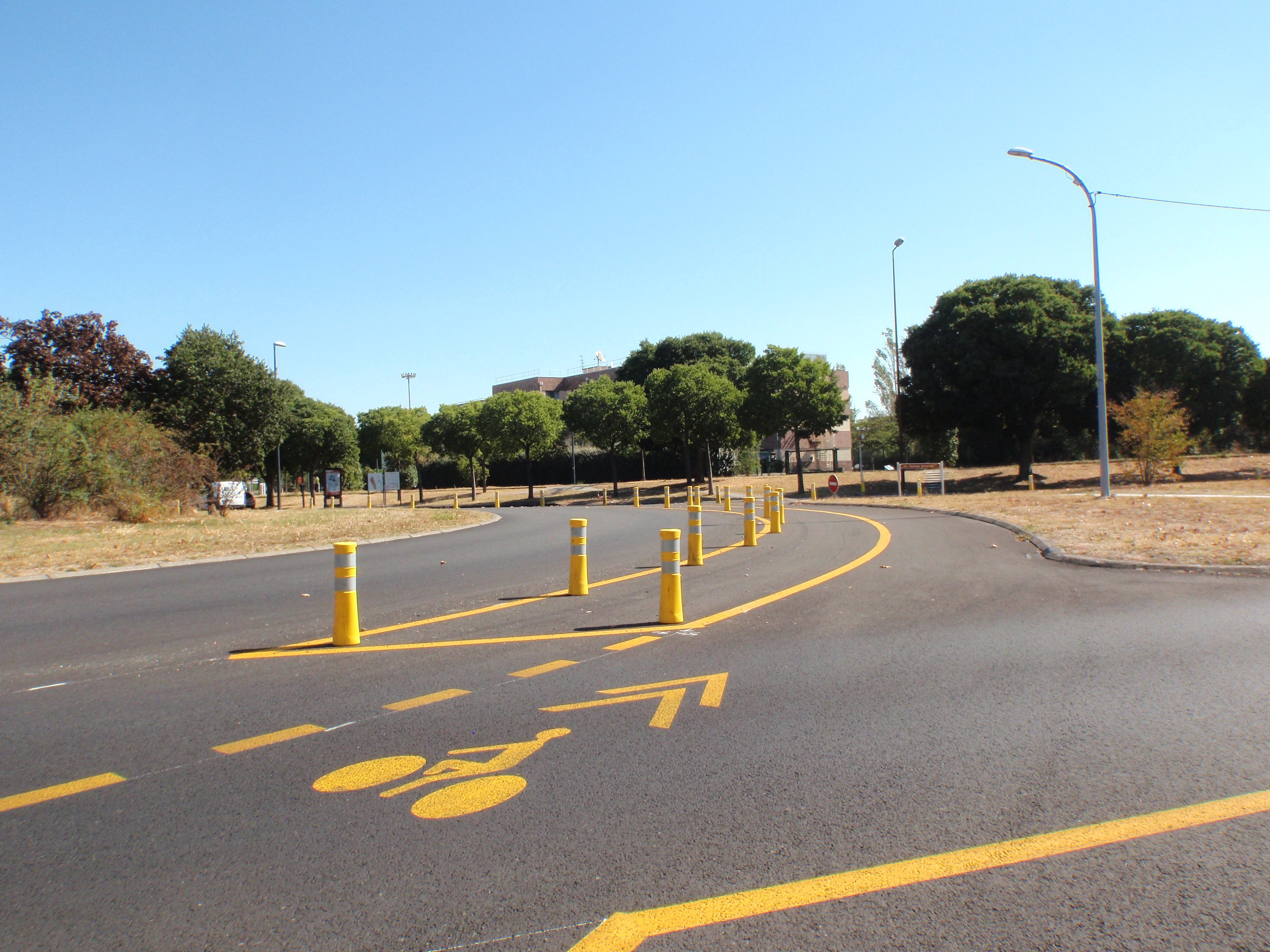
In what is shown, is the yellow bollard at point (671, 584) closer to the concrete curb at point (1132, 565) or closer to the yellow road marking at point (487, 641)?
Answer: the yellow road marking at point (487, 641)

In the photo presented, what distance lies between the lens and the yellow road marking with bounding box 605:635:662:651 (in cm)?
708

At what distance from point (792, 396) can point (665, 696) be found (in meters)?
37.5

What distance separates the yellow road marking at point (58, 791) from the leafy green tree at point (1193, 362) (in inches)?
1846

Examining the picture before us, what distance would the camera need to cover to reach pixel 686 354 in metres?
69.5

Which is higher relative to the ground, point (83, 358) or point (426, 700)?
point (83, 358)

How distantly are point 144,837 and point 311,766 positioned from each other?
908 mm

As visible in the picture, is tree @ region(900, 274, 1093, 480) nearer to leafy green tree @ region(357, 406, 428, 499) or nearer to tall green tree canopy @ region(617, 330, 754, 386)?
tall green tree canopy @ region(617, 330, 754, 386)

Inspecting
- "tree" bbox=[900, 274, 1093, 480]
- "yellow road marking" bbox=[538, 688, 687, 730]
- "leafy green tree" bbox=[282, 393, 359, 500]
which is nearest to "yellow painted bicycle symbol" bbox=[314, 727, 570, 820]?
"yellow road marking" bbox=[538, 688, 687, 730]

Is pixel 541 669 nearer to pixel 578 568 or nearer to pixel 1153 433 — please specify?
pixel 578 568

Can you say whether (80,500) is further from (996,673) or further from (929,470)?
(929,470)

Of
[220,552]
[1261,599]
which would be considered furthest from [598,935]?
[220,552]

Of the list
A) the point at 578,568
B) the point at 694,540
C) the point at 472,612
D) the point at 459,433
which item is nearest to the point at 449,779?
the point at 472,612

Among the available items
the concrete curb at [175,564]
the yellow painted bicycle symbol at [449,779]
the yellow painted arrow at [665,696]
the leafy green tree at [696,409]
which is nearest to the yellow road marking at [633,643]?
the yellow painted arrow at [665,696]

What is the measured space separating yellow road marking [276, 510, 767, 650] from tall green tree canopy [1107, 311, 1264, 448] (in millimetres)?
39539
